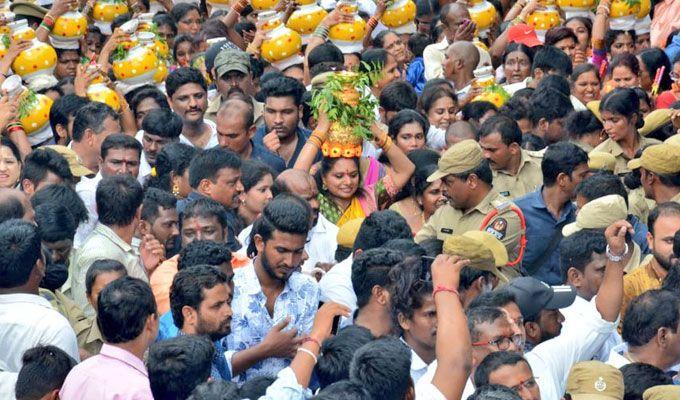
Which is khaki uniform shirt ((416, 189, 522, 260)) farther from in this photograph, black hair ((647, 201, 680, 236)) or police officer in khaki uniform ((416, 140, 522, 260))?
black hair ((647, 201, 680, 236))

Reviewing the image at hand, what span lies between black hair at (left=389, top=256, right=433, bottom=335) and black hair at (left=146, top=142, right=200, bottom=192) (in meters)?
2.96

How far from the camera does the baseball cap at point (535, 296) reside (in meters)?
7.21

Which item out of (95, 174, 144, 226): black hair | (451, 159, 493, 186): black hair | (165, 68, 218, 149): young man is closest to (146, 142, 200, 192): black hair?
(165, 68, 218, 149): young man

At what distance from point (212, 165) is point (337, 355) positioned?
117 inches

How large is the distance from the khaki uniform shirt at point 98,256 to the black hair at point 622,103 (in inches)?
144

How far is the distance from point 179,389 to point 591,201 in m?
3.49

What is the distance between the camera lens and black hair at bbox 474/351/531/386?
611 centimetres

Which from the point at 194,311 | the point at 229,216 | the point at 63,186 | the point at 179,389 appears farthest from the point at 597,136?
the point at 179,389

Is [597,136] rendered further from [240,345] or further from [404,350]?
[404,350]

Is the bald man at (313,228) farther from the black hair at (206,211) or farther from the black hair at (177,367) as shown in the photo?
the black hair at (177,367)

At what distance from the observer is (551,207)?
29.7 feet

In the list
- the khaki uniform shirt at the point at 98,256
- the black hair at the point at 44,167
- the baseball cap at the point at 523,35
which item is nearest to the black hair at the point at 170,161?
the black hair at the point at 44,167

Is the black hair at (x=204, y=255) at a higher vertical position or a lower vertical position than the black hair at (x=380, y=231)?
higher

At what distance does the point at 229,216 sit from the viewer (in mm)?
8969
